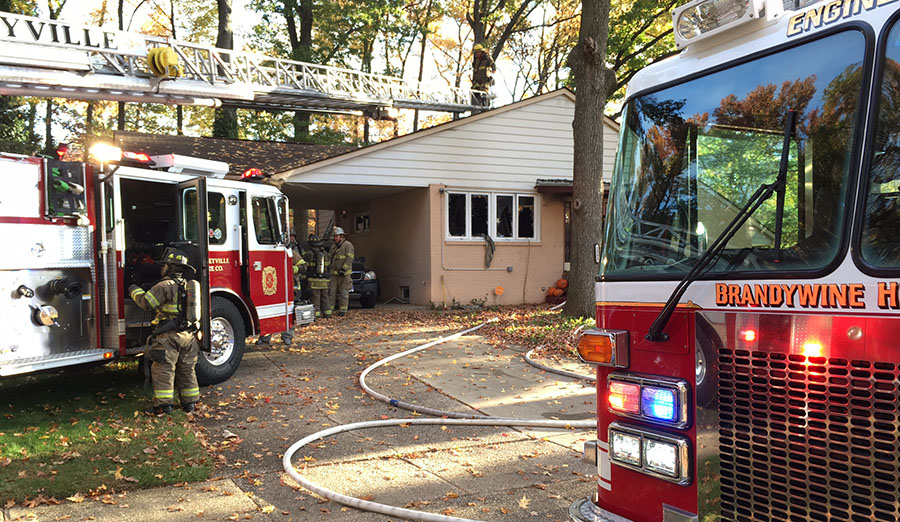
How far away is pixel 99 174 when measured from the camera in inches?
278

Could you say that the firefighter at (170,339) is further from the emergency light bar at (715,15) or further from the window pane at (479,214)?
the window pane at (479,214)

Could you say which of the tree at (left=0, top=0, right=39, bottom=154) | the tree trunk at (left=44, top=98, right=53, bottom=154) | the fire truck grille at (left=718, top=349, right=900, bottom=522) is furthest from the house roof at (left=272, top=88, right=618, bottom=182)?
the tree trunk at (left=44, top=98, right=53, bottom=154)

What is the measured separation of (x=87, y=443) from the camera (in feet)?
18.8

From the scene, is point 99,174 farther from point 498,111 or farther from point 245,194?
point 498,111

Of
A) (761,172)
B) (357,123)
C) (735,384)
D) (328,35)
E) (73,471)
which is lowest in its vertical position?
(73,471)

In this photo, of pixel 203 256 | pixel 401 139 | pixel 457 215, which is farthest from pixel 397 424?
pixel 457 215

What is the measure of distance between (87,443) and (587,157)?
30.5 feet

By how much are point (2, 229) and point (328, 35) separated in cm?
2790

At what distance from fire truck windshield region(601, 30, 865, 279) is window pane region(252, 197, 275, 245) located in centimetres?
692

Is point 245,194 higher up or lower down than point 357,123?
lower down

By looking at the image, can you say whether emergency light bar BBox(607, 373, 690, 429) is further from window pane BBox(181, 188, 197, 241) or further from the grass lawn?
window pane BBox(181, 188, 197, 241)

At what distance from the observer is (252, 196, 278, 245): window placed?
9.05m

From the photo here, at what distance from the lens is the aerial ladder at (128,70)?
9.57 meters

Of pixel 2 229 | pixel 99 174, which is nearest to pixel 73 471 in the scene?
pixel 2 229
